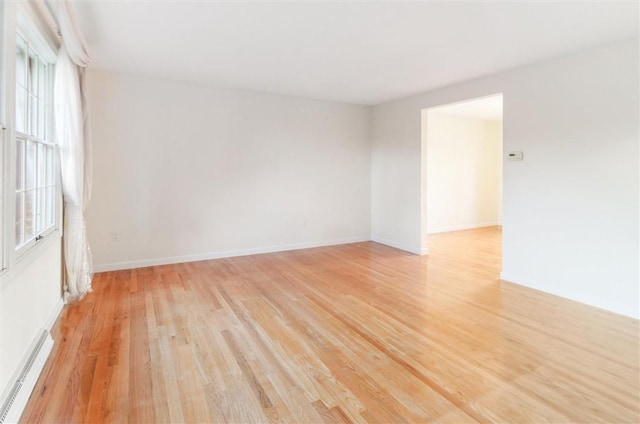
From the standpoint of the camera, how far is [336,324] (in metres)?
Result: 2.77

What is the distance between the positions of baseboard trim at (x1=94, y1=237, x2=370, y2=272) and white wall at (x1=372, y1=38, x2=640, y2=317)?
9.63ft

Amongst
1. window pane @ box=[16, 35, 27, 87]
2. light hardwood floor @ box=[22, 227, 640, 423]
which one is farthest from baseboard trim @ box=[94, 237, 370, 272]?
window pane @ box=[16, 35, 27, 87]

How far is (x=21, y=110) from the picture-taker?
2350 millimetres

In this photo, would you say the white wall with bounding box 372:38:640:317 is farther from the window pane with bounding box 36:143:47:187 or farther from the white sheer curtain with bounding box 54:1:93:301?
the window pane with bounding box 36:143:47:187

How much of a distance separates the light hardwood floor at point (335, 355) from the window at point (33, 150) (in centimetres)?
91

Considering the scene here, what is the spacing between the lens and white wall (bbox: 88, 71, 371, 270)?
167 inches

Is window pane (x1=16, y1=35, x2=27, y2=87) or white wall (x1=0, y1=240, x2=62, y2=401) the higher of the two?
window pane (x1=16, y1=35, x2=27, y2=87)

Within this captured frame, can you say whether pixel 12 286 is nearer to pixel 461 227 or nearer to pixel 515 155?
pixel 515 155

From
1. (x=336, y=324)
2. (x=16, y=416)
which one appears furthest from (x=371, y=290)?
(x=16, y=416)

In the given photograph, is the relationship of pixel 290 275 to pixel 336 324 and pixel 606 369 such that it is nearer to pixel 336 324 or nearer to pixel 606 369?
pixel 336 324

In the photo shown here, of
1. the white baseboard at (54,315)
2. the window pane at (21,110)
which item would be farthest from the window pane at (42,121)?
the white baseboard at (54,315)

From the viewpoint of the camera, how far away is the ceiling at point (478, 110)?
585 cm

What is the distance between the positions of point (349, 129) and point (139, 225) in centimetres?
387

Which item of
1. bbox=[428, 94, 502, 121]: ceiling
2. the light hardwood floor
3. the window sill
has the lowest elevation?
the light hardwood floor
